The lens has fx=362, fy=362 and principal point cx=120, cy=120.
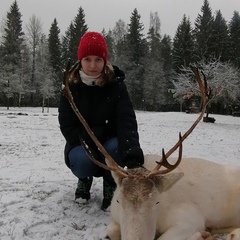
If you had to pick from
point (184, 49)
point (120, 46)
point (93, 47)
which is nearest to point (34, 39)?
point (120, 46)

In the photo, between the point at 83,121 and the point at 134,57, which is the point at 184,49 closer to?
the point at 134,57

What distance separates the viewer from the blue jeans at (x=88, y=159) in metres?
3.96

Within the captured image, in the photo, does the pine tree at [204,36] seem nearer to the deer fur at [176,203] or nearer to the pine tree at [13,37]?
the pine tree at [13,37]

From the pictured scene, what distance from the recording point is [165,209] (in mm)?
3119

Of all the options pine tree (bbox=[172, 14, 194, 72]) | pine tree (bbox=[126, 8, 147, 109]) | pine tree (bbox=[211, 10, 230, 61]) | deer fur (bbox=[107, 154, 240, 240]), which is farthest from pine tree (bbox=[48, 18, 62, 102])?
deer fur (bbox=[107, 154, 240, 240])

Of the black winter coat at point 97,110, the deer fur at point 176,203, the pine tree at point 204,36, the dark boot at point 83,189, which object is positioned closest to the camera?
the deer fur at point 176,203

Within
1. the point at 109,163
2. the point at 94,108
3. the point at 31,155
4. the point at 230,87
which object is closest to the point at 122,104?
the point at 94,108

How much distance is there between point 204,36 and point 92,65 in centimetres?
4630

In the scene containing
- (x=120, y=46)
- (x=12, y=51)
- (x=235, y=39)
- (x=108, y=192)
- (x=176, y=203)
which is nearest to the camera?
(x=176, y=203)

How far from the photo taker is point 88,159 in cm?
395

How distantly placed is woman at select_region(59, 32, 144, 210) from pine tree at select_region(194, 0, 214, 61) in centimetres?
4378

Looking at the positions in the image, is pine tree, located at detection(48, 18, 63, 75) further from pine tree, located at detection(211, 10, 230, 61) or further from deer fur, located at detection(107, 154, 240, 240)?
deer fur, located at detection(107, 154, 240, 240)

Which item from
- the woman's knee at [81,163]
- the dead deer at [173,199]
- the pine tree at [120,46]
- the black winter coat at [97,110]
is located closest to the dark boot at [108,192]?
the woman's knee at [81,163]

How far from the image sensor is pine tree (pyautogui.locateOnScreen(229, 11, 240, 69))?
158 feet
